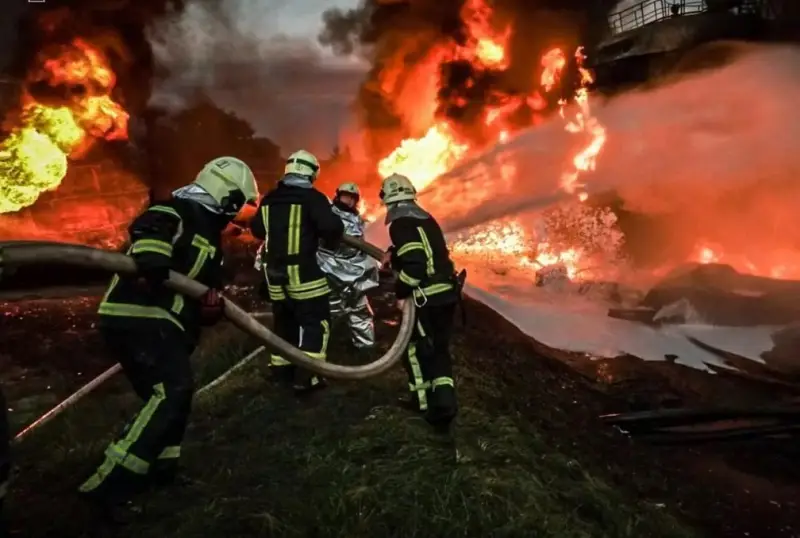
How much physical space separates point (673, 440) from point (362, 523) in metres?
4.14

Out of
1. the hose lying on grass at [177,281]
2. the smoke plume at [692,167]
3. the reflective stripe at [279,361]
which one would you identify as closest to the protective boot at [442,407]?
the hose lying on grass at [177,281]

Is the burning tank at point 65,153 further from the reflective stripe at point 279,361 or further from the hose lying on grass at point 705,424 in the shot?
the hose lying on grass at point 705,424

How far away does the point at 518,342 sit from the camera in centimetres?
909

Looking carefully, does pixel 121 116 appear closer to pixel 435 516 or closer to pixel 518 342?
pixel 518 342

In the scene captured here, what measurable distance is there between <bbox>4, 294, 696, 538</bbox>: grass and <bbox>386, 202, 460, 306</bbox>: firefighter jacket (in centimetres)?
111

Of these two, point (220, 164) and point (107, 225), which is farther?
point (107, 225)

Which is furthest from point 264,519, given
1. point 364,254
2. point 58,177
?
point 58,177

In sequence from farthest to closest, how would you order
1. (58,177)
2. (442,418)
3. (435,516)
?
(58,177)
(442,418)
(435,516)

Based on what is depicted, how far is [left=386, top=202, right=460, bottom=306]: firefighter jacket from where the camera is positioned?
5.15m

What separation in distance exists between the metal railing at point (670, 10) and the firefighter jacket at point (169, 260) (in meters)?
14.6

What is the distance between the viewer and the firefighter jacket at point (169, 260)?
3.48 meters

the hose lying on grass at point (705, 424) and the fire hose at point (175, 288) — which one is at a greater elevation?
the fire hose at point (175, 288)

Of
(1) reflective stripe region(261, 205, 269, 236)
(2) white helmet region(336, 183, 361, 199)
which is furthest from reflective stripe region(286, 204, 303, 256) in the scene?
(2) white helmet region(336, 183, 361, 199)

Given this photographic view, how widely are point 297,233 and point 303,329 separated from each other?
0.87m
